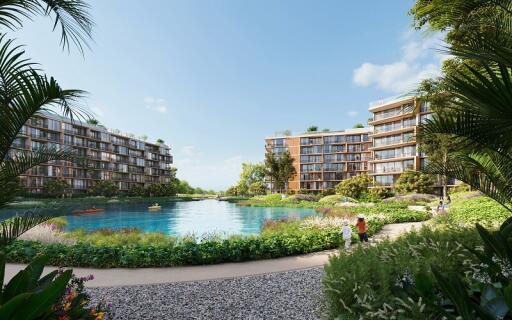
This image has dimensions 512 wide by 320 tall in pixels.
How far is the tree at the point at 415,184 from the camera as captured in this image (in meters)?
40.2

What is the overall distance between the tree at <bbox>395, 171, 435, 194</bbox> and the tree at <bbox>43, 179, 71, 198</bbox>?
47474 mm

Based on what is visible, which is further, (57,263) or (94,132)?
(94,132)

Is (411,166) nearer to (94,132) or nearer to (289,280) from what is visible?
(289,280)

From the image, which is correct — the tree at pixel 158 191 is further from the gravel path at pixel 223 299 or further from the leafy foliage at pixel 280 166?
the gravel path at pixel 223 299

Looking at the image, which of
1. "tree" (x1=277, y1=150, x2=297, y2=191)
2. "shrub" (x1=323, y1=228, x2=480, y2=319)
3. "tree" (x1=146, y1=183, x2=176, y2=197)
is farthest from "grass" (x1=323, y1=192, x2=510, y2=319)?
"tree" (x1=146, y1=183, x2=176, y2=197)

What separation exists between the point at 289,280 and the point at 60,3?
20.9 ft

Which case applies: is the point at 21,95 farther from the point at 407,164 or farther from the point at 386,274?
the point at 407,164

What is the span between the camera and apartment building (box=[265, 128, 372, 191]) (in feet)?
223

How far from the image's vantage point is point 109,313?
197 inches

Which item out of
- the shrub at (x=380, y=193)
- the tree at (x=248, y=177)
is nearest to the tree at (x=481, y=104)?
the shrub at (x=380, y=193)

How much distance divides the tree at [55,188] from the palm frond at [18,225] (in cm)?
5090

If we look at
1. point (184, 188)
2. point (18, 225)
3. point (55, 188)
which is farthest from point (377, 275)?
point (184, 188)

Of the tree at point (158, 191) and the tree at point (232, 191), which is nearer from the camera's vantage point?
the tree at point (158, 191)

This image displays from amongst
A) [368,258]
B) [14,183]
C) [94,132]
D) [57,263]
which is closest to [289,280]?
[368,258]
